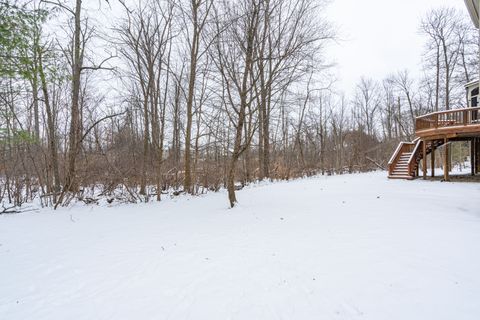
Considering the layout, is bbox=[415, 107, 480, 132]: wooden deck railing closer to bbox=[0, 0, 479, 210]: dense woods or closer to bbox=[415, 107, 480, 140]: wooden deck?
bbox=[415, 107, 480, 140]: wooden deck

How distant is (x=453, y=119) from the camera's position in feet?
35.4

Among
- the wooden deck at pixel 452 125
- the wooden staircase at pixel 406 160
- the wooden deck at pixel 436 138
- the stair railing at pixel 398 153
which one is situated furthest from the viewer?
the stair railing at pixel 398 153

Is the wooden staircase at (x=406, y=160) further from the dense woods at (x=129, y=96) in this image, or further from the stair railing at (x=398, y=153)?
the dense woods at (x=129, y=96)

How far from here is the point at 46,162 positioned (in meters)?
8.62

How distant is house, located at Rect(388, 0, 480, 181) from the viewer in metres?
9.83

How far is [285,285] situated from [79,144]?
8784mm

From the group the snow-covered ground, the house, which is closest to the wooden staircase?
the house

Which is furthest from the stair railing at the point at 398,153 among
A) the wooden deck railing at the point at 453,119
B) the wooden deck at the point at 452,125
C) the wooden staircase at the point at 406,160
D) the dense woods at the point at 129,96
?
the dense woods at the point at 129,96

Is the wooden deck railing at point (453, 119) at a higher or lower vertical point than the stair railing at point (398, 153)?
higher

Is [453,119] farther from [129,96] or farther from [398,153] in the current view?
[129,96]

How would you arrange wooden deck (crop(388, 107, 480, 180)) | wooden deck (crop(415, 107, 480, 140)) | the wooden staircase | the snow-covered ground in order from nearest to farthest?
the snow-covered ground, wooden deck (crop(415, 107, 480, 140)), wooden deck (crop(388, 107, 480, 180)), the wooden staircase

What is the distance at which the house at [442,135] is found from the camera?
9.83 metres

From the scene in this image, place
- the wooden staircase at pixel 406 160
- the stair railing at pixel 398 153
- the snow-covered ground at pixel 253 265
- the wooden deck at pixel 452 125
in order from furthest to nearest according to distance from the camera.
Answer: the stair railing at pixel 398 153, the wooden staircase at pixel 406 160, the wooden deck at pixel 452 125, the snow-covered ground at pixel 253 265

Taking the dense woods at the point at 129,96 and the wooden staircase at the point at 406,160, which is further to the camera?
the wooden staircase at the point at 406,160
